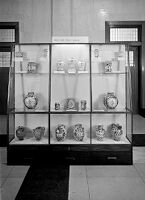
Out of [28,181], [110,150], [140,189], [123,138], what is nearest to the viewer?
[140,189]

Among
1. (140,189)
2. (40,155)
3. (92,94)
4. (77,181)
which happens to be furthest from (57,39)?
(140,189)

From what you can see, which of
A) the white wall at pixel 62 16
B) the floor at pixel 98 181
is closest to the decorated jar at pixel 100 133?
the floor at pixel 98 181

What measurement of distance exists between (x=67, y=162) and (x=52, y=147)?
308 mm

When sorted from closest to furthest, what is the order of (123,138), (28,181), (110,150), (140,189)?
1. (140,189)
2. (28,181)
3. (110,150)
4. (123,138)

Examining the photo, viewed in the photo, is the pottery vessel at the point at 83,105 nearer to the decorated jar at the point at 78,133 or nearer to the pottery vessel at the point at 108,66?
the decorated jar at the point at 78,133

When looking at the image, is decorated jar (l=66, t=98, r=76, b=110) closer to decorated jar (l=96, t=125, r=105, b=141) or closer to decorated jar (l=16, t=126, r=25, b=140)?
decorated jar (l=96, t=125, r=105, b=141)

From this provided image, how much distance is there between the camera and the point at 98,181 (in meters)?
3.36

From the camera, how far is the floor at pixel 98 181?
294 cm

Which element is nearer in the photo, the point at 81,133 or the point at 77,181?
the point at 77,181

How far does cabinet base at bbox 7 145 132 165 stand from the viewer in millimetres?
3994

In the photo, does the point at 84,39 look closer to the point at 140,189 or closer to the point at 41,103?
the point at 41,103

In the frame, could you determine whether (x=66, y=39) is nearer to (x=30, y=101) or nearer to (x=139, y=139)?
(x=30, y=101)

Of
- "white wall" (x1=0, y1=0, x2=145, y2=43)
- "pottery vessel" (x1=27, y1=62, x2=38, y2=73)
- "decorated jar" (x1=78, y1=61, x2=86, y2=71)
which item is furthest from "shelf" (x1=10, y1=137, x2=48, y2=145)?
"white wall" (x1=0, y1=0, x2=145, y2=43)

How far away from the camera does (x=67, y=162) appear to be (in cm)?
401
